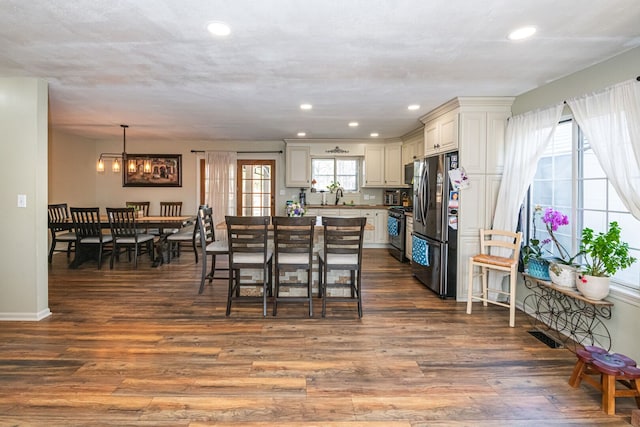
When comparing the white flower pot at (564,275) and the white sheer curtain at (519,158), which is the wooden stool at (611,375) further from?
the white sheer curtain at (519,158)

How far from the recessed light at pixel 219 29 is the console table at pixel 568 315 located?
3.27 m

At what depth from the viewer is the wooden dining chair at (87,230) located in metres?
5.55

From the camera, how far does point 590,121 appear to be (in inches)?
111

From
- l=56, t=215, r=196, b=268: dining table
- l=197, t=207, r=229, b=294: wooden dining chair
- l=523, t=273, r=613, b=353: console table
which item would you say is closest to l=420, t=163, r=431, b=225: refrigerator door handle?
l=523, t=273, r=613, b=353: console table

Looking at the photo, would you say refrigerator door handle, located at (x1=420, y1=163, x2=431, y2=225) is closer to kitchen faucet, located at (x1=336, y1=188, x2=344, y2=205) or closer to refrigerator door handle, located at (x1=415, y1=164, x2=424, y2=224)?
refrigerator door handle, located at (x1=415, y1=164, x2=424, y2=224)

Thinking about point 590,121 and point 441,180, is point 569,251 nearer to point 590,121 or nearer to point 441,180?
point 590,121

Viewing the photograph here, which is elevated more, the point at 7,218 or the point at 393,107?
the point at 393,107

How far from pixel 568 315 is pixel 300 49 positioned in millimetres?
3320

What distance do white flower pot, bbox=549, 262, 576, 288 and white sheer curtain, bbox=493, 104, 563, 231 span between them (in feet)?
2.85

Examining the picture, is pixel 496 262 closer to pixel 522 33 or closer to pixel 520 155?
pixel 520 155

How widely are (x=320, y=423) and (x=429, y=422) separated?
603 mm

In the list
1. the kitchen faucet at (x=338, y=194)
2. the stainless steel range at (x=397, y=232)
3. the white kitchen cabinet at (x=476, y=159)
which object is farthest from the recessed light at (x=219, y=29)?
the kitchen faucet at (x=338, y=194)

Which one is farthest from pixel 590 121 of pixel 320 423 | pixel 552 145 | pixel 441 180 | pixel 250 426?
pixel 250 426

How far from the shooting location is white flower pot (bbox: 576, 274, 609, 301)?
105 inches
